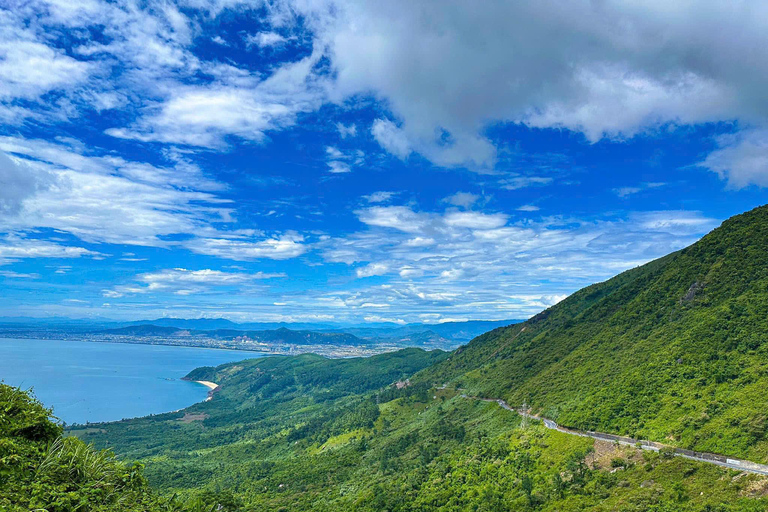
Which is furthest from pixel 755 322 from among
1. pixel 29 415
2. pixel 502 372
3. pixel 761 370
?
pixel 29 415

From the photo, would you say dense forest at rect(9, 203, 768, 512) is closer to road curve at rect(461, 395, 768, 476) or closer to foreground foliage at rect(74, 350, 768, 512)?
foreground foliage at rect(74, 350, 768, 512)

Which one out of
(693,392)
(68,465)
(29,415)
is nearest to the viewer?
(68,465)

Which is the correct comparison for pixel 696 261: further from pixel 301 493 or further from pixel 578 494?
pixel 301 493

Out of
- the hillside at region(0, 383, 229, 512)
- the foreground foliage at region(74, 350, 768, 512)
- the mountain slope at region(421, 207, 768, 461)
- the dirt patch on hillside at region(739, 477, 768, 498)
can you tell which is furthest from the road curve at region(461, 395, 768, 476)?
the hillside at region(0, 383, 229, 512)

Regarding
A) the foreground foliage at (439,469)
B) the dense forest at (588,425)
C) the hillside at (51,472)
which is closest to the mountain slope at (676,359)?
the dense forest at (588,425)

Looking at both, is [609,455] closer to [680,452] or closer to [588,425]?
[680,452]

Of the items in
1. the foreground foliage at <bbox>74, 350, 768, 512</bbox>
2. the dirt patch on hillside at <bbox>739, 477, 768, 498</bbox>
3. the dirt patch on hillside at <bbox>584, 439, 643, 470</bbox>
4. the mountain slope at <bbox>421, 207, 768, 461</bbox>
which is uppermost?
the mountain slope at <bbox>421, 207, 768, 461</bbox>

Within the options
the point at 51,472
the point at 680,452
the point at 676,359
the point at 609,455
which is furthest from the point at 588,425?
the point at 51,472
